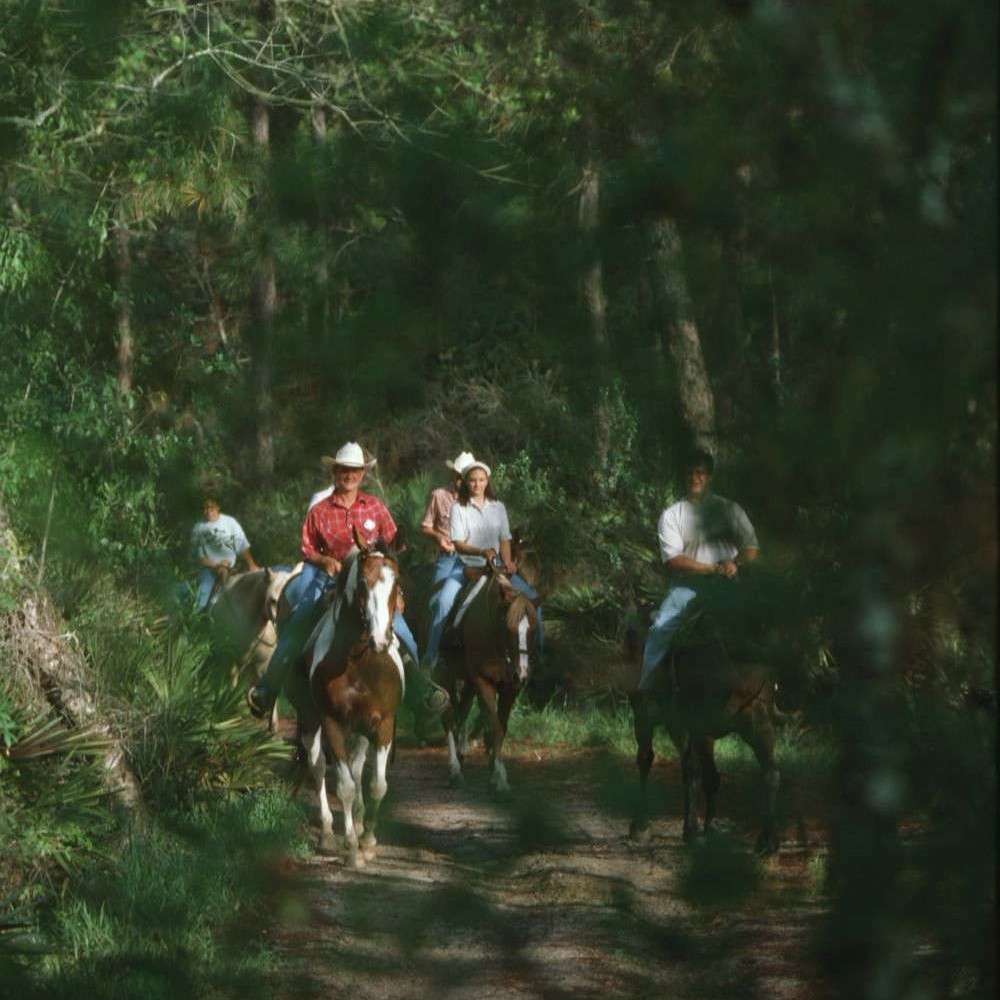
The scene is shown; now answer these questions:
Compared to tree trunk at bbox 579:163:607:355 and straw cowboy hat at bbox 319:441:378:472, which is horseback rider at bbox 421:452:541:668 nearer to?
straw cowboy hat at bbox 319:441:378:472

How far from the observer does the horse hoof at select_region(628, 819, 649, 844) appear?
6.81 ft

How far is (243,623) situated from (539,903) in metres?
10.1

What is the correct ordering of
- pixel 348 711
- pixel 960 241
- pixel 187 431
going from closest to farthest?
pixel 960 241, pixel 187 431, pixel 348 711

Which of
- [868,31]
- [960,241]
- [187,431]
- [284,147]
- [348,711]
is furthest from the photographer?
[348,711]

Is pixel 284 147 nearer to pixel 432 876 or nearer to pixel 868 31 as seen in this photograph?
pixel 868 31

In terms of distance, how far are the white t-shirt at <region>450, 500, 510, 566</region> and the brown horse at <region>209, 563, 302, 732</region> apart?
5.57 ft

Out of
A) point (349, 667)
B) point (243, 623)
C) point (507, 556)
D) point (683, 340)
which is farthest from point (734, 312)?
point (507, 556)

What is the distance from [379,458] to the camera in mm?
2637

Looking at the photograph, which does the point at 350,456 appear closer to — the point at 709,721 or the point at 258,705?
the point at 709,721

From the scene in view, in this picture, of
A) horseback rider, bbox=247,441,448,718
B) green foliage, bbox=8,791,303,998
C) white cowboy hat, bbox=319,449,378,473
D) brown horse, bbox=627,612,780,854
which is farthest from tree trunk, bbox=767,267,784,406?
horseback rider, bbox=247,441,448,718

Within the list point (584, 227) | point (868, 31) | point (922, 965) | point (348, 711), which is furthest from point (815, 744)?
point (348, 711)

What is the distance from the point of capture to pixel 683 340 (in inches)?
81.9

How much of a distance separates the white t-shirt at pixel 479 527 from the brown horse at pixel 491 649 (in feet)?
1.59

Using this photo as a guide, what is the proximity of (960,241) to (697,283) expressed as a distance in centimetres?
29
